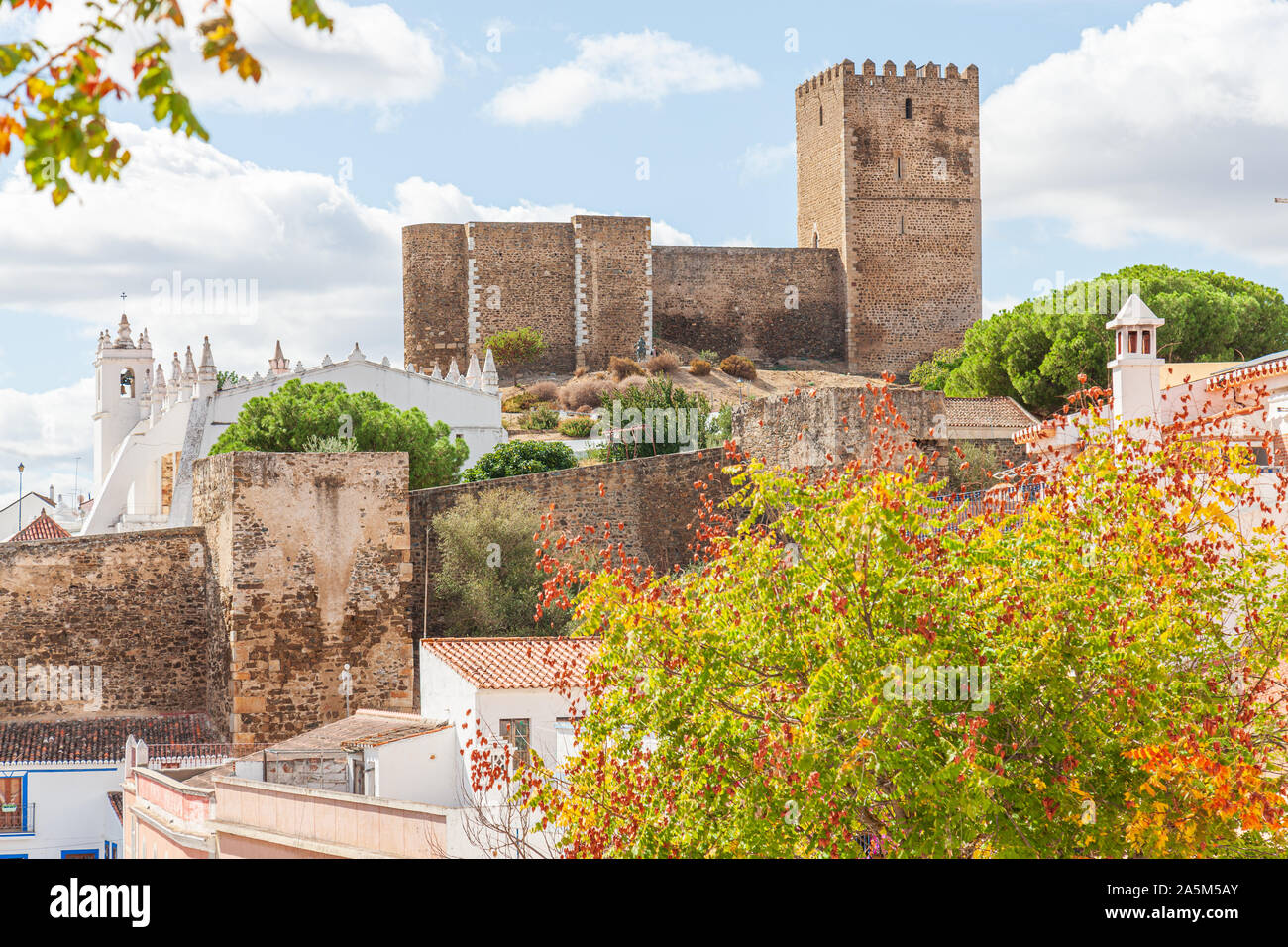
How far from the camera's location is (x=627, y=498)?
21.6m

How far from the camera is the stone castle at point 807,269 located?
42125 millimetres

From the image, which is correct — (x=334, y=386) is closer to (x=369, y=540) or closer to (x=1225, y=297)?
(x=369, y=540)

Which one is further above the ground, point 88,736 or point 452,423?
point 452,423

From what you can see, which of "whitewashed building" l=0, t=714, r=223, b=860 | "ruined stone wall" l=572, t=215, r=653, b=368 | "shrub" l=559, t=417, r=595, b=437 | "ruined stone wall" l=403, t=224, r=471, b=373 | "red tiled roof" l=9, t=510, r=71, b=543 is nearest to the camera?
"whitewashed building" l=0, t=714, r=223, b=860

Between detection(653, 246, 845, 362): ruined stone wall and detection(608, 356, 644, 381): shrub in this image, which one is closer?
detection(608, 356, 644, 381): shrub

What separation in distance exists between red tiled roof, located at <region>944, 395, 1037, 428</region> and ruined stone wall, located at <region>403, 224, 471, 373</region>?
17.1 metres

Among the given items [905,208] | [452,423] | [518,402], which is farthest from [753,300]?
[452,423]

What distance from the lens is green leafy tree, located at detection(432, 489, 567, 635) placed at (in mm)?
19750

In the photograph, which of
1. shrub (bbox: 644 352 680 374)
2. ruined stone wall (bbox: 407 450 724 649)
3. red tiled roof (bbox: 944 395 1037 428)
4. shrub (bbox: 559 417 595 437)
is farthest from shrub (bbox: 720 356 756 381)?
ruined stone wall (bbox: 407 450 724 649)

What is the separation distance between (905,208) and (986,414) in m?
18.3

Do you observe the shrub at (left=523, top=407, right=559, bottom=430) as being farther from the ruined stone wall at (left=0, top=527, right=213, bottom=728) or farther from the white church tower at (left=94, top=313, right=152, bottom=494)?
the ruined stone wall at (left=0, top=527, right=213, bottom=728)

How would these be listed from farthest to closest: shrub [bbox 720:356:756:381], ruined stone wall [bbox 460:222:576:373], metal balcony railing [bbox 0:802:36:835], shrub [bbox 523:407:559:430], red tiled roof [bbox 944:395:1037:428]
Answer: ruined stone wall [bbox 460:222:576:373], shrub [bbox 720:356:756:381], shrub [bbox 523:407:559:430], red tiled roof [bbox 944:395:1037:428], metal balcony railing [bbox 0:802:36:835]

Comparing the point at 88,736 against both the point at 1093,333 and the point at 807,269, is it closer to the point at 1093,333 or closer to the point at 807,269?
the point at 1093,333
